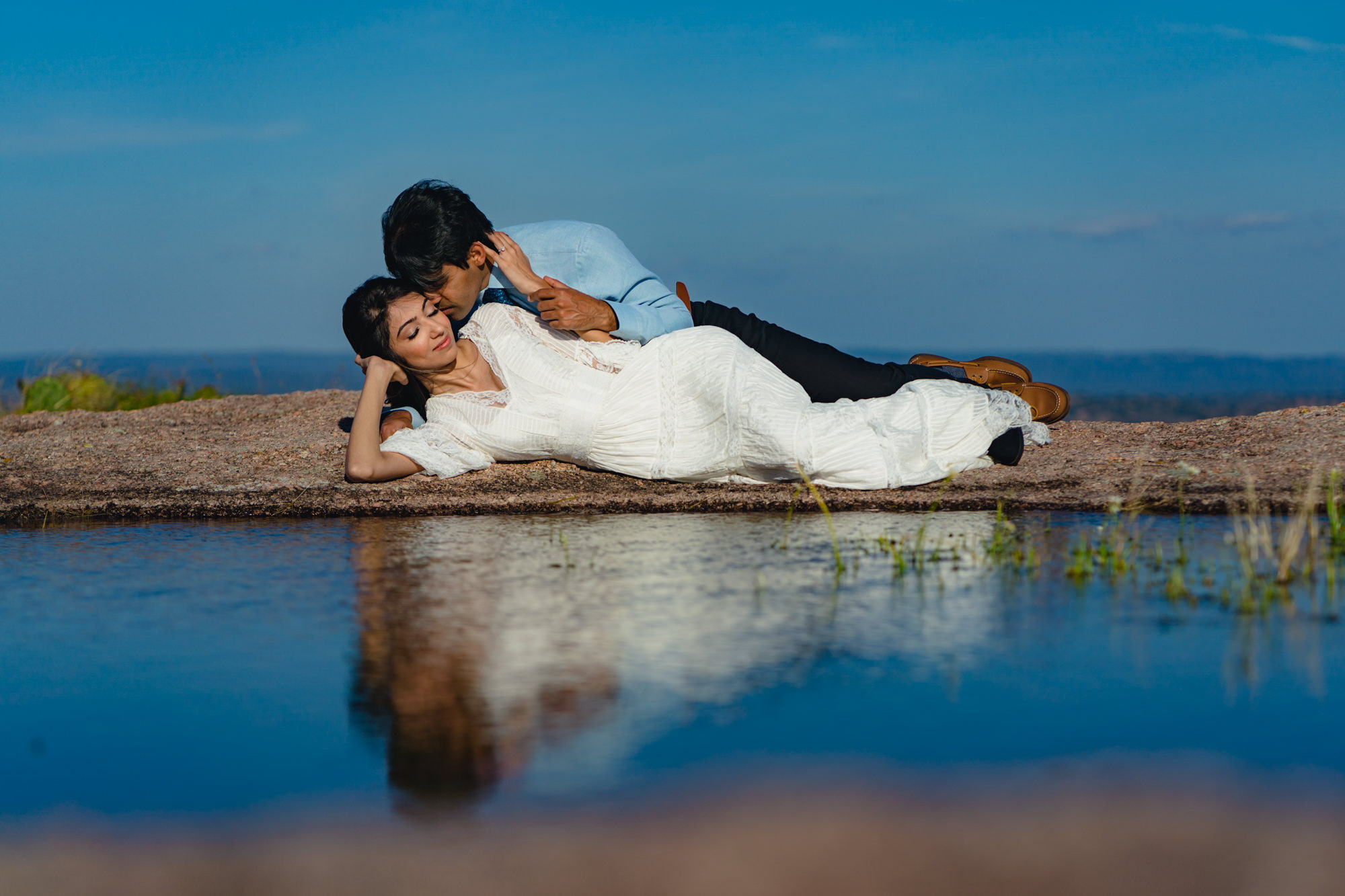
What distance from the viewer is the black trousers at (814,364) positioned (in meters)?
5.28

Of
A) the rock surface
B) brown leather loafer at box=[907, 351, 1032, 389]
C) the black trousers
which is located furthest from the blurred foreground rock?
brown leather loafer at box=[907, 351, 1032, 389]

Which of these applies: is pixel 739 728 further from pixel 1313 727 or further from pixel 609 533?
pixel 609 533

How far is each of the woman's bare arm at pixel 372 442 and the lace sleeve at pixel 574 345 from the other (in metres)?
Answer: 0.44

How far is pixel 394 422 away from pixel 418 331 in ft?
2.90

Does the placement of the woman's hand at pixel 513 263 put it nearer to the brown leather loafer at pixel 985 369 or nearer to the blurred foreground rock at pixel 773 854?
the brown leather loafer at pixel 985 369

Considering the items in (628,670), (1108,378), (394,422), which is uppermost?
(1108,378)

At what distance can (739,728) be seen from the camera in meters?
2.07

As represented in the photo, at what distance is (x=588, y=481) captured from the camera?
4984mm

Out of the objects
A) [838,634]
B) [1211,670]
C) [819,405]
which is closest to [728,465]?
[819,405]

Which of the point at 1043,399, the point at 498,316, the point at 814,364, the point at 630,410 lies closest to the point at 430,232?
the point at 498,316

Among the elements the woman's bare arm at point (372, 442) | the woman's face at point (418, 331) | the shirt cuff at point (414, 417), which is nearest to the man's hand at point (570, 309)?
the woman's face at point (418, 331)

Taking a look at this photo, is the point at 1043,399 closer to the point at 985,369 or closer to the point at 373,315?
the point at 985,369

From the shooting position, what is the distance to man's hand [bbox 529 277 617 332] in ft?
15.3

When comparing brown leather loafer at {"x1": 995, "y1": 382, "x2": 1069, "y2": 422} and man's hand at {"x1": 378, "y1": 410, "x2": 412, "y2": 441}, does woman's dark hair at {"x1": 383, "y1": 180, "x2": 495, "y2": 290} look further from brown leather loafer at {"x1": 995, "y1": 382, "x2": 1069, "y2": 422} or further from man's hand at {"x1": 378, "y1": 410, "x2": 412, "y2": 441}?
brown leather loafer at {"x1": 995, "y1": 382, "x2": 1069, "y2": 422}
